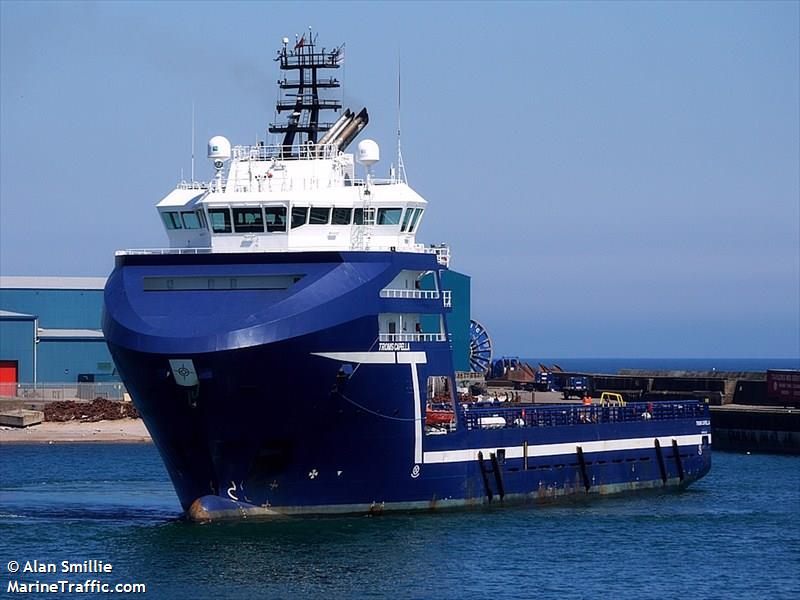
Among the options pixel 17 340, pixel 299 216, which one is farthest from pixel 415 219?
pixel 17 340

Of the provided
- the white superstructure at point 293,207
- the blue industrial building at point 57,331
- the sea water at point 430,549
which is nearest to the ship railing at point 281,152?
the white superstructure at point 293,207

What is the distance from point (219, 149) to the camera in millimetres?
44750

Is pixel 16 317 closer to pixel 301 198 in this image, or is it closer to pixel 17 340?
pixel 17 340

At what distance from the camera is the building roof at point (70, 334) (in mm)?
90069

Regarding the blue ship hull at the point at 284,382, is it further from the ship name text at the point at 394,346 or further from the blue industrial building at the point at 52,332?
the blue industrial building at the point at 52,332

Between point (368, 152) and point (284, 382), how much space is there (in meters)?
8.07

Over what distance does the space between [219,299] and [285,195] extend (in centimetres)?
387

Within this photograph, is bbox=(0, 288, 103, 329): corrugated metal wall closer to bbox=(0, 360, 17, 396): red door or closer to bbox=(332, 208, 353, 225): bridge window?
bbox=(0, 360, 17, 396): red door

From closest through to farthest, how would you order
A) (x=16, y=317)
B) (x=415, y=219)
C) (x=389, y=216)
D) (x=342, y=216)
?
1. (x=342, y=216)
2. (x=389, y=216)
3. (x=415, y=219)
4. (x=16, y=317)

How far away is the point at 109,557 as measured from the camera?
1496 inches

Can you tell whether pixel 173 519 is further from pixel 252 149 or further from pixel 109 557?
pixel 252 149

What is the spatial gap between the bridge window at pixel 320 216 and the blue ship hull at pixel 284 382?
7.27ft

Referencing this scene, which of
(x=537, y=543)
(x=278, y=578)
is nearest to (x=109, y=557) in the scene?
(x=278, y=578)

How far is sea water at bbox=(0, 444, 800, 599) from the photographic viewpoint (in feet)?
117
